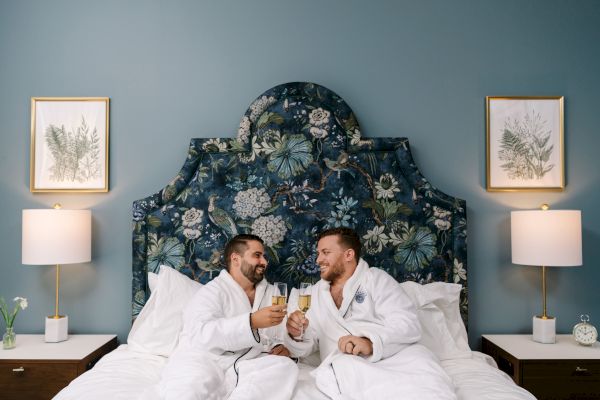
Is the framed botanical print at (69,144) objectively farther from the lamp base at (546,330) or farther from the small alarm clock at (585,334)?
the small alarm clock at (585,334)

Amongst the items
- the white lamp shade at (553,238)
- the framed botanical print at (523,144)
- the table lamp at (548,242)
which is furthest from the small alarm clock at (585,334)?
the framed botanical print at (523,144)

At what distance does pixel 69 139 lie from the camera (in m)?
2.79

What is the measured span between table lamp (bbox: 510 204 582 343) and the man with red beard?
1.43 metres

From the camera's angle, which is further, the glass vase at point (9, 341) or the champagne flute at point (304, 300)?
the glass vase at point (9, 341)

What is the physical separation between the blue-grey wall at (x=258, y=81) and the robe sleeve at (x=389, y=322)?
83 cm

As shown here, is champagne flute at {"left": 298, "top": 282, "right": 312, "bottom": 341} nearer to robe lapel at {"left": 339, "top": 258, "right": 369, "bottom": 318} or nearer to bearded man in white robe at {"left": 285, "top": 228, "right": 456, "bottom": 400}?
bearded man in white robe at {"left": 285, "top": 228, "right": 456, "bottom": 400}

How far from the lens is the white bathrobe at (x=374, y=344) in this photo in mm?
1767

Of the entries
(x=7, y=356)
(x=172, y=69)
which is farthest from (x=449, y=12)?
(x=7, y=356)

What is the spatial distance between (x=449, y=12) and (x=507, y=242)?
1.47 m

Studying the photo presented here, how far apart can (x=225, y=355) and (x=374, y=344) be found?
686mm

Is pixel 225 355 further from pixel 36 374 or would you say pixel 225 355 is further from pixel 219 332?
pixel 36 374

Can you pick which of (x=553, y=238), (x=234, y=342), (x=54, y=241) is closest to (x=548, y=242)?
(x=553, y=238)

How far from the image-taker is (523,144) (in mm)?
2801

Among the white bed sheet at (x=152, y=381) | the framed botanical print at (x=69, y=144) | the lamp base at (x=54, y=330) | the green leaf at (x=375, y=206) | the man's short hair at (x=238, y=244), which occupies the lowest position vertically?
the white bed sheet at (x=152, y=381)
